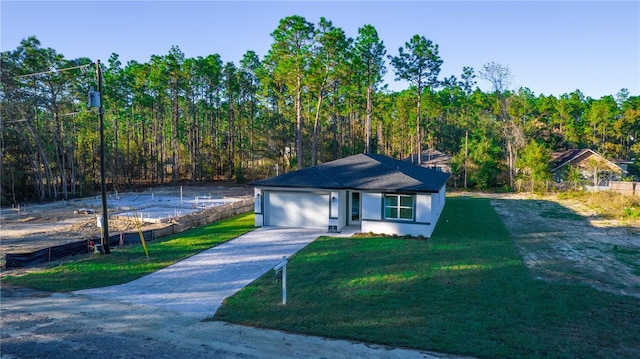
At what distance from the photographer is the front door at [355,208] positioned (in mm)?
18719

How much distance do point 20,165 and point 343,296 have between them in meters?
36.0

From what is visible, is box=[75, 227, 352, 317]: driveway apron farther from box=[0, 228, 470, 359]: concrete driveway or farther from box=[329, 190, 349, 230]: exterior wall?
box=[329, 190, 349, 230]: exterior wall

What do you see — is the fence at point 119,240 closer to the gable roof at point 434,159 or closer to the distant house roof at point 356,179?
the distant house roof at point 356,179

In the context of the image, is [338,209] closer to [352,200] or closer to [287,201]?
[352,200]

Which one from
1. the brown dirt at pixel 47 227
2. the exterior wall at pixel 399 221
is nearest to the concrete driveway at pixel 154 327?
the brown dirt at pixel 47 227

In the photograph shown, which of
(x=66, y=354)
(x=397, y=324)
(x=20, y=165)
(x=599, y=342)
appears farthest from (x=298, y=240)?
(x=20, y=165)

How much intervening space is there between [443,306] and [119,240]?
1297cm

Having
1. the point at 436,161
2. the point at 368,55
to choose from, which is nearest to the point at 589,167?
the point at 436,161

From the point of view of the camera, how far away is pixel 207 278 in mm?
11406

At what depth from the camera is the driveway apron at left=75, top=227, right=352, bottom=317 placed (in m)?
9.67

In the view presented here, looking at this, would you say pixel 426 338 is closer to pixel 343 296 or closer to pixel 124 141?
pixel 343 296

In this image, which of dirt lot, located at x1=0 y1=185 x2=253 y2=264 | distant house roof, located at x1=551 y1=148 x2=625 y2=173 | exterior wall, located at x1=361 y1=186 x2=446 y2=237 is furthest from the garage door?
distant house roof, located at x1=551 y1=148 x2=625 y2=173

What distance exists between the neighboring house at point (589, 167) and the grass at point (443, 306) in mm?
29940

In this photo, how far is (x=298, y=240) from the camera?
52.3 feet
